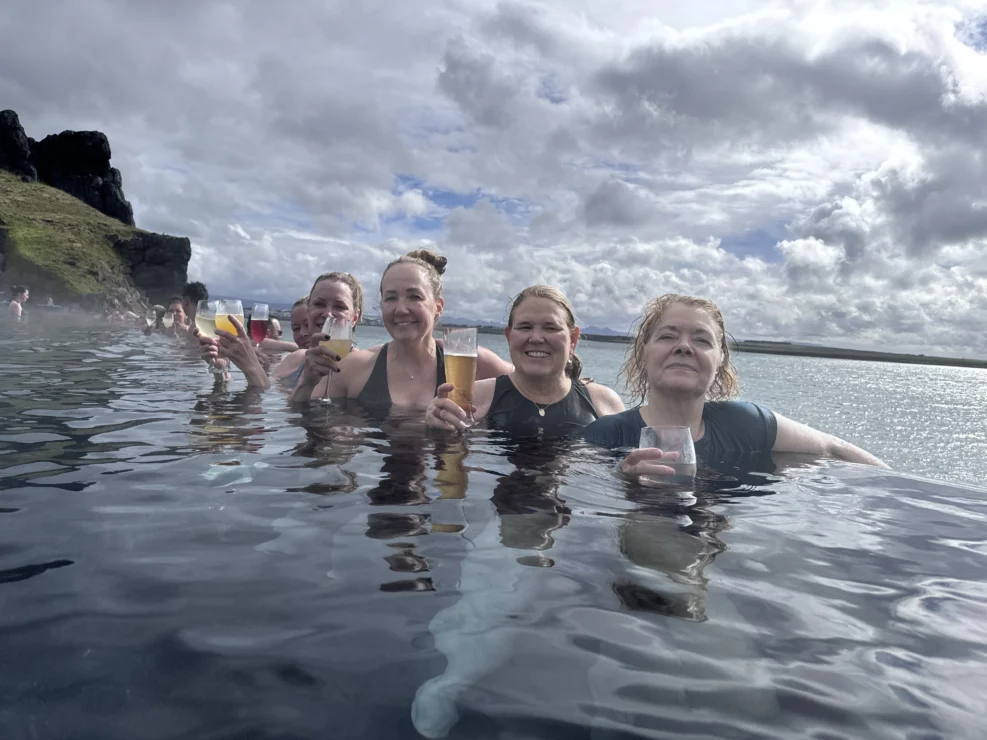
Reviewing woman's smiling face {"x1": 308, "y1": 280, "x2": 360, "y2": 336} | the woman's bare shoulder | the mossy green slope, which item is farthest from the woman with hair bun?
the mossy green slope

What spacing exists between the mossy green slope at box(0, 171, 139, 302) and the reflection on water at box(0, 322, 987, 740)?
86.1 meters

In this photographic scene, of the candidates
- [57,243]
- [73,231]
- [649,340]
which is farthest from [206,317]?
[73,231]

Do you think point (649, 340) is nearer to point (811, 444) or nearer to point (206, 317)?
point (811, 444)

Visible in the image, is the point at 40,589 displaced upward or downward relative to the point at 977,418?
upward

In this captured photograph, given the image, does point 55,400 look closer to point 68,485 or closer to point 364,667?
point 68,485

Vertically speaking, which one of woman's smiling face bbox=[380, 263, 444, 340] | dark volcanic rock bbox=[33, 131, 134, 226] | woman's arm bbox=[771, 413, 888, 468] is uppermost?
dark volcanic rock bbox=[33, 131, 134, 226]

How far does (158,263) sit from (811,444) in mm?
103960

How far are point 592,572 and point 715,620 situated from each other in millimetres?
586

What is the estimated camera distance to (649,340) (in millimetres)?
5469

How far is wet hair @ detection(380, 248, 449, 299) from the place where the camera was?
708 centimetres

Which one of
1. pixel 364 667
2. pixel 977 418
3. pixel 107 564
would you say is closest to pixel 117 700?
pixel 364 667

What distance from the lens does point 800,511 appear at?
4.38 meters

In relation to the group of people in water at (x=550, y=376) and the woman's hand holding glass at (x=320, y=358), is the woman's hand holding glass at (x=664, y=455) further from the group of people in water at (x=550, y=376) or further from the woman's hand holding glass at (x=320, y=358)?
the woman's hand holding glass at (x=320, y=358)

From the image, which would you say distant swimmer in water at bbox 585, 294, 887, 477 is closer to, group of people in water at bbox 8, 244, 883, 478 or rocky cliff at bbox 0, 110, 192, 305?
group of people in water at bbox 8, 244, 883, 478
